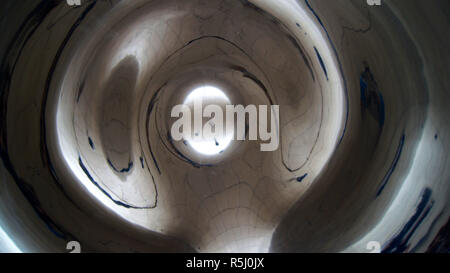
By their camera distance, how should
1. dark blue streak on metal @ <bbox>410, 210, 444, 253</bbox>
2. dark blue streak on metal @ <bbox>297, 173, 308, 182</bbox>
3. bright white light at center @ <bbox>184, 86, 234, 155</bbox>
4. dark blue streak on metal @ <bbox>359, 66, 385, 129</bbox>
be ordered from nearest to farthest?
dark blue streak on metal @ <bbox>410, 210, 444, 253</bbox> < dark blue streak on metal @ <bbox>359, 66, 385, 129</bbox> < dark blue streak on metal @ <bbox>297, 173, 308, 182</bbox> < bright white light at center @ <bbox>184, 86, 234, 155</bbox>

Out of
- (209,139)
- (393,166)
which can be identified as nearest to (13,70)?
(209,139)

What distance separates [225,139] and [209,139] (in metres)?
0.07

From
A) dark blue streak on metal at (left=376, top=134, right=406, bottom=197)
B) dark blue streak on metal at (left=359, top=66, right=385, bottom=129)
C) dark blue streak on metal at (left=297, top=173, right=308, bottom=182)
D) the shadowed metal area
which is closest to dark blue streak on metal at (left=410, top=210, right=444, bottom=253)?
the shadowed metal area

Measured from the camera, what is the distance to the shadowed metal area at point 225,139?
2.48 ft

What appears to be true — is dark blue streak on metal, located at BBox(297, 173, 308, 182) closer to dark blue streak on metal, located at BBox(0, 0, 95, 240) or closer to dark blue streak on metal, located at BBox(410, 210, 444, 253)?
dark blue streak on metal, located at BBox(410, 210, 444, 253)

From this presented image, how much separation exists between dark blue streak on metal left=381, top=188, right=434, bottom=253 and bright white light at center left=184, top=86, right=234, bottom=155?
0.81m

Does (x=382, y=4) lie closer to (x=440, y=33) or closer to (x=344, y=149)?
(x=440, y=33)

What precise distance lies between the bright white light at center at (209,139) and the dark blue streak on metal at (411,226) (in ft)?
2.66

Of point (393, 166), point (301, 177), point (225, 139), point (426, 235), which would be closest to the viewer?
point (426, 235)

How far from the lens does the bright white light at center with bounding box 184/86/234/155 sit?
145cm

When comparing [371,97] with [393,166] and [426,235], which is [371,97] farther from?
[426,235]

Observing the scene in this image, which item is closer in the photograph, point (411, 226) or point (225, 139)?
point (411, 226)

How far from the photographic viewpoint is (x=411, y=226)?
2.42 ft

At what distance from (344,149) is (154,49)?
31.7 inches
